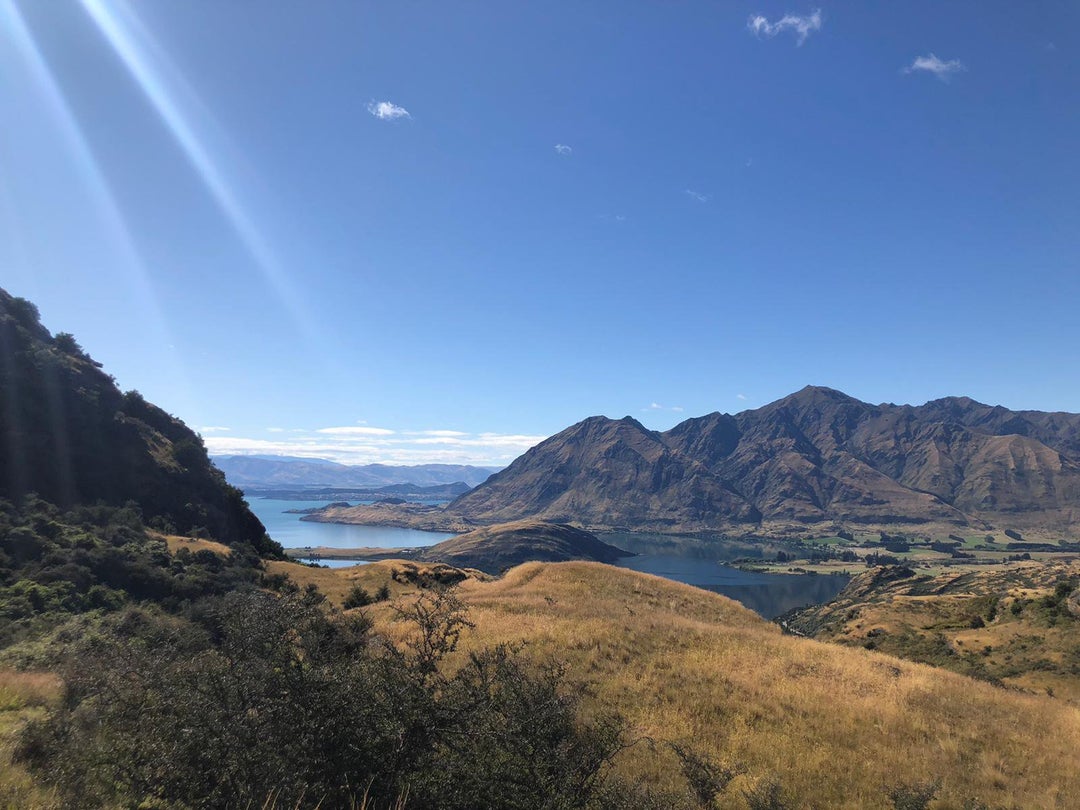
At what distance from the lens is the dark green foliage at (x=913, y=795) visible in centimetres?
1057

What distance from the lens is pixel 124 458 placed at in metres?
69.2

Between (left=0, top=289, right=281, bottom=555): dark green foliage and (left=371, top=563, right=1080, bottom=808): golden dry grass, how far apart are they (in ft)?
193

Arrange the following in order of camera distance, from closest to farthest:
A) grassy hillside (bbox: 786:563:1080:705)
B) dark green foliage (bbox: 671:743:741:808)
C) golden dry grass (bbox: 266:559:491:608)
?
dark green foliage (bbox: 671:743:741:808)
grassy hillside (bbox: 786:563:1080:705)
golden dry grass (bbox: 266:559:491:608)

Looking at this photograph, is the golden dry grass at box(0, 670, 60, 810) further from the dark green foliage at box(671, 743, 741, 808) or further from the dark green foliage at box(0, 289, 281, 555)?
the dark green foliage at box(0, 289, 281, 555)

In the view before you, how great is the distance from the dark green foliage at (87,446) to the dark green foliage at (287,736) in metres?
63.3

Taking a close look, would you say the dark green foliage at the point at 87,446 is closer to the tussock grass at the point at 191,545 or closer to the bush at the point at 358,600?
the tussock grass at the point at 191,545

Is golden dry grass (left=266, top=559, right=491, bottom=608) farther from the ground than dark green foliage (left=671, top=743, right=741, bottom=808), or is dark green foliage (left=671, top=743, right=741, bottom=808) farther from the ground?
dark green foliage (left=671, top=743, right=741, bottom=808)

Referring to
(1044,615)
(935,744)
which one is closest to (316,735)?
(935,744)

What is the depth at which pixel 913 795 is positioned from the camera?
10.9 meters

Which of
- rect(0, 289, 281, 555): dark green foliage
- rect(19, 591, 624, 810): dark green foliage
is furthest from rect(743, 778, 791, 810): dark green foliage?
rect(0, 289, 281, 555): dark green foliage

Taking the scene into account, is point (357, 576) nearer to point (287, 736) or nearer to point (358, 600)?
point (358, 600)

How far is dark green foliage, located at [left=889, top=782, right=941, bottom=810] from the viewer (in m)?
10.6

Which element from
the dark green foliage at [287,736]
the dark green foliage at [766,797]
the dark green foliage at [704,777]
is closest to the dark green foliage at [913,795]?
the dark green foliage at [766,797]

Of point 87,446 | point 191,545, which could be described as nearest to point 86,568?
point 191,545
